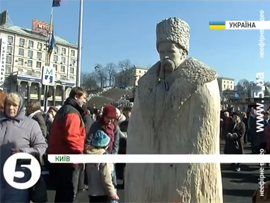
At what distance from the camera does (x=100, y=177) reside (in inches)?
160

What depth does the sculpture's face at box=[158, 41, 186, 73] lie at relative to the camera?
86.0 inches

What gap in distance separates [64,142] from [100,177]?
0.64 metres

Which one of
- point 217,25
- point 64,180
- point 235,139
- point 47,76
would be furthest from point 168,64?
point 47,76

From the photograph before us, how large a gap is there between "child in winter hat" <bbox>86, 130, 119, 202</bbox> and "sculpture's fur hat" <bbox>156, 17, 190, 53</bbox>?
2159mm

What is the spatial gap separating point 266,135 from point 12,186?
5.76 meters

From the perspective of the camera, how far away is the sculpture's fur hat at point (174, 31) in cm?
218

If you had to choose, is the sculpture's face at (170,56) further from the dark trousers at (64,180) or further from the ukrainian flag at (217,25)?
the dark trousers at (64,180)

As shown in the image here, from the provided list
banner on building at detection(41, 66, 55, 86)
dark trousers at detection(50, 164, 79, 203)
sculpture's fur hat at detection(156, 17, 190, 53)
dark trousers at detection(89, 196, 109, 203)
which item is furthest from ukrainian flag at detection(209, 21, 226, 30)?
banner on building at detection(41, 66, 55, 86)

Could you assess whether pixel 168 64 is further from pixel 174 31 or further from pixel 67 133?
pixel 67 133

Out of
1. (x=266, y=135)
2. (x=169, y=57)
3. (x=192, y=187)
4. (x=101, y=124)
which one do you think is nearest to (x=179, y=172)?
(x=192, y=187)

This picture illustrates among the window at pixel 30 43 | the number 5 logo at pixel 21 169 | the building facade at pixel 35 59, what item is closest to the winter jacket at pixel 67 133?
the number 5 logo at pixel 21 169

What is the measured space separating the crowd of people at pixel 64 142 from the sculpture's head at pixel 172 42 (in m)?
1.49

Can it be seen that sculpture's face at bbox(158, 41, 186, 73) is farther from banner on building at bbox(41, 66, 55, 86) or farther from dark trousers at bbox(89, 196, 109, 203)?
banner on building at bbox(41, 66, 55, 86)

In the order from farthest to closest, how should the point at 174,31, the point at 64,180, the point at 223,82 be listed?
the point at 223,82
the point at 64,180
the point at 174,31
